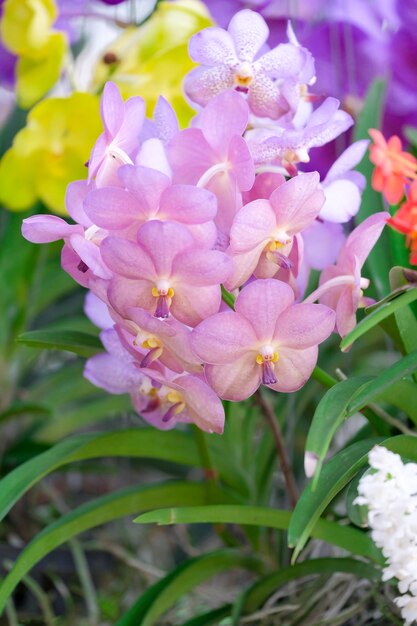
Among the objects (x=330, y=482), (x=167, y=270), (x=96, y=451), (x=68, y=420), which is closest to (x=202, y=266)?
(x=167, y=270)

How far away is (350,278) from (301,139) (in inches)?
3.5

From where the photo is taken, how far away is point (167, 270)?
49 centimetres

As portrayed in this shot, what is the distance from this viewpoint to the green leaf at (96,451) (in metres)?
0.62

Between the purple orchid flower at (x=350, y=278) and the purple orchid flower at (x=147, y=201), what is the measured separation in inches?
3.8

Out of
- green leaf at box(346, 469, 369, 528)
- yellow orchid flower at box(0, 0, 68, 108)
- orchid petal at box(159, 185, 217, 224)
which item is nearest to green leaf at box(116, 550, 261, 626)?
green leaf at box(346, 469, 369, 528)

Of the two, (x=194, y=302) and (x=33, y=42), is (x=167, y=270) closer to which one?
(x=194, y=302)

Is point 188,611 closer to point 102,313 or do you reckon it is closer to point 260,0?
point 102,313

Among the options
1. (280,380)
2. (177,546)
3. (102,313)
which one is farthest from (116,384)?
(177,546)

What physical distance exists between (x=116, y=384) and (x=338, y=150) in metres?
0.41

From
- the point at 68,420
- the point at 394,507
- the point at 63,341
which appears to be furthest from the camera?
the point at 68,420

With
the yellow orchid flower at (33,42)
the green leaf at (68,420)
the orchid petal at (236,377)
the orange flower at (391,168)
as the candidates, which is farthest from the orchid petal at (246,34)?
the green leaf at (68,420)

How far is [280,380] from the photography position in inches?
20.2

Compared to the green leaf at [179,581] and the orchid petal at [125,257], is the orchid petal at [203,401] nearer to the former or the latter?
the orchid petal at [125,257]

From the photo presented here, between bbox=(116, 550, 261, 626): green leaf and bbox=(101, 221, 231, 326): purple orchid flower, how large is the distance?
0.31 meters
